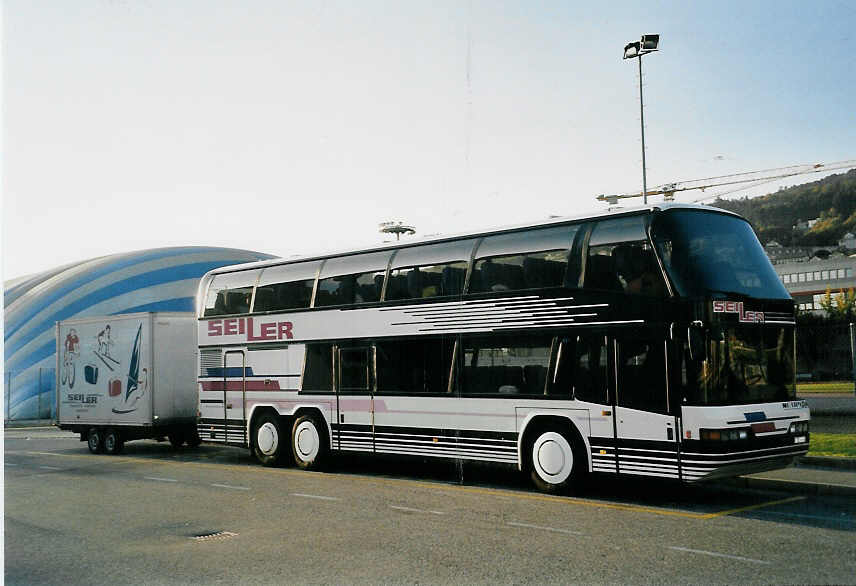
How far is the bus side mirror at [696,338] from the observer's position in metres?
11.3

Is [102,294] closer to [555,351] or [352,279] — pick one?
[352,279]

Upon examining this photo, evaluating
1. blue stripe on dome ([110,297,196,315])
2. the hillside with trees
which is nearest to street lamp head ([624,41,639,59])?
blue stripe on dome ([110,297,196,315])

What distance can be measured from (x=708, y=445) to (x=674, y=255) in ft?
8.44

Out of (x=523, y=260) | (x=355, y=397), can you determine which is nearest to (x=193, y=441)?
(x=355, y=397)

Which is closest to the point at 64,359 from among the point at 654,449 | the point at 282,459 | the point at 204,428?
the point at 204,428

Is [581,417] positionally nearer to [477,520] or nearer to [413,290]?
[477,520]

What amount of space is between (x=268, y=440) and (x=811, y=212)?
134595mm

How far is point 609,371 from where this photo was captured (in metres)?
12.2

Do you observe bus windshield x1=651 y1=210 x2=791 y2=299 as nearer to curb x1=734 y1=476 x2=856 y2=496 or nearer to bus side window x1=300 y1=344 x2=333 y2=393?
curb x1=734 y1=476 x2=856 y2=496

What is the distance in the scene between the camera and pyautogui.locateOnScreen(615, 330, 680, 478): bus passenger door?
1141 cm

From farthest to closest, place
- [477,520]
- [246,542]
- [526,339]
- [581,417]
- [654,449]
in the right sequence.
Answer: [526,339]
[581,417]
[654,449]
[477,520]
[246,542]

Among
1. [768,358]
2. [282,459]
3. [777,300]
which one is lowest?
[282,459]

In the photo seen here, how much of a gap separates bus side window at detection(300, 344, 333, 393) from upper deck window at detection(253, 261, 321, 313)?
1.00 m

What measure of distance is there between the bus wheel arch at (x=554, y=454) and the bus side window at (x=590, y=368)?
1.96 ft
